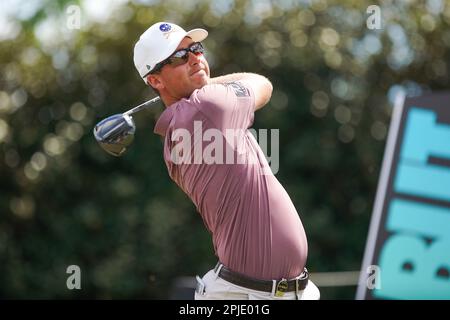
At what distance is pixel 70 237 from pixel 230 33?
3169 mm

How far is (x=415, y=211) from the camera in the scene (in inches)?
259

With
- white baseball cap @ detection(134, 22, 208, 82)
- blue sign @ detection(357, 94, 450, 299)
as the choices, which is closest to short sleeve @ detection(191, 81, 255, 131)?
white baseball cap @ detection(134, 22, 208, 82)

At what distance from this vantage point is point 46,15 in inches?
396

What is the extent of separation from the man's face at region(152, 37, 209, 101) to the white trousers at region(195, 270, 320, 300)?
0.77m

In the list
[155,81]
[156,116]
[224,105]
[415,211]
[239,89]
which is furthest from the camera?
[156,116]

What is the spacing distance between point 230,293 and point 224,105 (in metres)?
0.76

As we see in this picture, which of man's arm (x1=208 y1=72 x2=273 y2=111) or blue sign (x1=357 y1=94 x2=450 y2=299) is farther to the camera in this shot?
blue sign (x1=357 y1=94 x2=450 y2=299)

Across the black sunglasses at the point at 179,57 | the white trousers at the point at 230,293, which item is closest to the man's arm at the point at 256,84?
the black sunglasses at the point at 179,57

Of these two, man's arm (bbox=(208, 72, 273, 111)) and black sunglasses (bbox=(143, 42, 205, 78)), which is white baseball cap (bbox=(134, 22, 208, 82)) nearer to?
black sunglasses (bbox=(143, 42, 205, 78))

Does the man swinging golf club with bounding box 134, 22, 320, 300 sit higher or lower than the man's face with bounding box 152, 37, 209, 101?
lower

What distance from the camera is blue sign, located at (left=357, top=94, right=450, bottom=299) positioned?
6473 mm

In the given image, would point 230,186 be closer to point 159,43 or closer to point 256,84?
point 256,84

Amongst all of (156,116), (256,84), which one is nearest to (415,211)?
(256,84)
